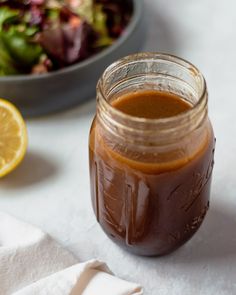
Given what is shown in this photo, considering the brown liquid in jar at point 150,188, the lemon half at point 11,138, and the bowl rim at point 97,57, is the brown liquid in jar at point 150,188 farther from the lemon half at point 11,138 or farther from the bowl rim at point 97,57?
the bowl rim at point 97,57

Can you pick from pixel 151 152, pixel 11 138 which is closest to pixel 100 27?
pixel 11 138

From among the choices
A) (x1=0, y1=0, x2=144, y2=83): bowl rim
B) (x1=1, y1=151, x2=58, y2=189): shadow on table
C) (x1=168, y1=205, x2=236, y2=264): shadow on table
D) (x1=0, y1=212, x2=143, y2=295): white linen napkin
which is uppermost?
(x1=0, y1=0, x2=144, y2=83): bowl rim

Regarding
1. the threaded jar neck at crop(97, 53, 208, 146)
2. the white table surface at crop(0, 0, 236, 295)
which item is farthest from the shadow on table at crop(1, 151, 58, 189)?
the threaded jar neck at crop(97, 53, 208, 146)

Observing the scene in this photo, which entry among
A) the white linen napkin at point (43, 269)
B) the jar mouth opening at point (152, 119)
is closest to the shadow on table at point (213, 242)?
the white linen napkin at point (43, 269)

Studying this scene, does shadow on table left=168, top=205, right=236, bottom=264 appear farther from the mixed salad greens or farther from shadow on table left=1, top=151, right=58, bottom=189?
the mixed salad greens

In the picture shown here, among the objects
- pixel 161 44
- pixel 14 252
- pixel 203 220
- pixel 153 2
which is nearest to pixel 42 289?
pixel 14 252

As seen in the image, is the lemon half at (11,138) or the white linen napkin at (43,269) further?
the lemon half at (11,138)
